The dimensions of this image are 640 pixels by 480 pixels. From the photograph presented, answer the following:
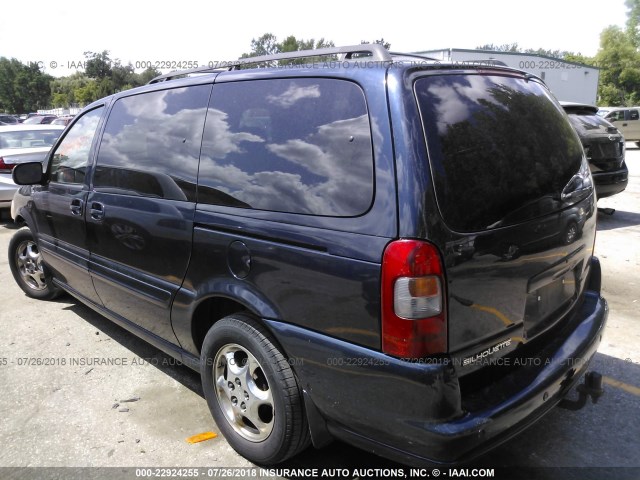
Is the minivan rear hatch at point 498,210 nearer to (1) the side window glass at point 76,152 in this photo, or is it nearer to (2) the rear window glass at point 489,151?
(2) the rear window glass at point 489,151

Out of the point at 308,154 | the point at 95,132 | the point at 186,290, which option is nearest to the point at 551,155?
the point at 308,154

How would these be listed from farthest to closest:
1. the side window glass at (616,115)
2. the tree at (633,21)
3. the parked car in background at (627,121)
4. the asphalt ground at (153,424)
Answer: the tree at (633,21) → the side window glass at (616,115) → the parked car in background at (627,121) → the asphalt ground at (153,424)

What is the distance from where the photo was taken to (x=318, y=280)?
2127 millimetres

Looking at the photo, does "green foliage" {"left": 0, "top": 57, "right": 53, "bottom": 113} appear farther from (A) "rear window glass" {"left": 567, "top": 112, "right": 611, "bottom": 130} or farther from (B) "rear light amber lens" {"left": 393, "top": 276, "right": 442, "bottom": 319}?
(B) "rear light amber lens" {"left": 393, "top": 276, "right": 442, "bottom": 319}

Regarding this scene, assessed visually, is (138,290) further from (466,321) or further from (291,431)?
(466,321)

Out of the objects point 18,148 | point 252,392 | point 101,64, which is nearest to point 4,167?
point 18,148

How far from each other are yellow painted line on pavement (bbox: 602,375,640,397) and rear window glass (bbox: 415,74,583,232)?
1.61 meters

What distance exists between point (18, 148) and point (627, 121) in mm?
22348

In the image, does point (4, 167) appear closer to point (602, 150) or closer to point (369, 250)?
point (369, 250)

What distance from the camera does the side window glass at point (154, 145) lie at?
2.86 meters

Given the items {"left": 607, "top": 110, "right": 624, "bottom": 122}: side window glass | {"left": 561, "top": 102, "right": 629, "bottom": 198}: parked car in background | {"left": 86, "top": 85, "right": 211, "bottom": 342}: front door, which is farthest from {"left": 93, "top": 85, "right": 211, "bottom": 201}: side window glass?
{"left": 607, "top": 110, "right": 624, "bottom": 122}: side window glass

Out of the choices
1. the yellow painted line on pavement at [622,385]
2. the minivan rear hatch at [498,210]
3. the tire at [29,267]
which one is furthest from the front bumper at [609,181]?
the tire at [29,267]

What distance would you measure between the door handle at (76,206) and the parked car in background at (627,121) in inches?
894

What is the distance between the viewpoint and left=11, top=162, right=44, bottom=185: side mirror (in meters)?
4.14
